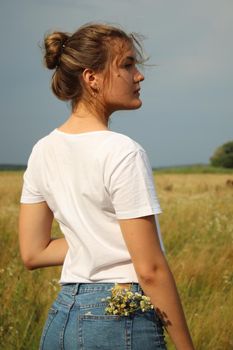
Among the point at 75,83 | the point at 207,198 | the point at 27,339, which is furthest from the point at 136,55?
the point at 207,198

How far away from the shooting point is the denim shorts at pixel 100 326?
1.81m

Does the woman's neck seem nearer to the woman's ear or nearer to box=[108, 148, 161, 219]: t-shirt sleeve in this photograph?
the woman's ear

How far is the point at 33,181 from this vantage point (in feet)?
6.98

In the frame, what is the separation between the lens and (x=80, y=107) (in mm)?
1942

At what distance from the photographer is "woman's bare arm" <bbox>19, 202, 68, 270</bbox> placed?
2.20 meters

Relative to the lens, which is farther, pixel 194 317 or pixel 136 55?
pixel 194 317

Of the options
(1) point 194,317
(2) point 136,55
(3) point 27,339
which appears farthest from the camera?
(1) point 194,317

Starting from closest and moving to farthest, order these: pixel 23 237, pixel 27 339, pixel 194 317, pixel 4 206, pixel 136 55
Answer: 1. pixel 136 55
2. pixel 23 237
3. pixel 27 339
4. pixel 194 317
5. pixel 4 206

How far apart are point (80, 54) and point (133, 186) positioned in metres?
0.47

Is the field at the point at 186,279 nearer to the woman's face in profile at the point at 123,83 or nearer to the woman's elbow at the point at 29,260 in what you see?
the woman's elbow at the point at 29,260

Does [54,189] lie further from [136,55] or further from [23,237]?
[136,55]

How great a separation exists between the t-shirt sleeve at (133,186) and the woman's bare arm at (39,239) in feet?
1.62

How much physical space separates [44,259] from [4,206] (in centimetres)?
791

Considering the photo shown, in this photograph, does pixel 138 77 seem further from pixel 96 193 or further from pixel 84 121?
pixel 96 193
